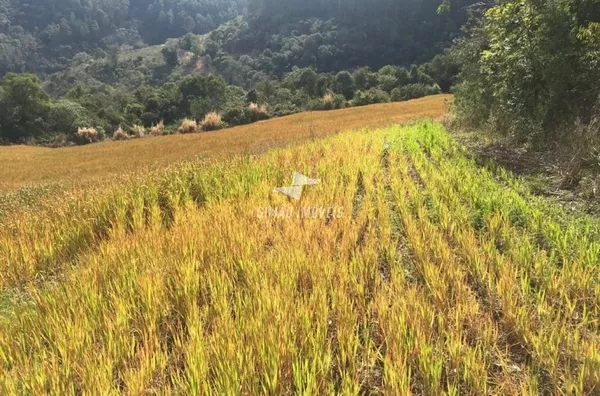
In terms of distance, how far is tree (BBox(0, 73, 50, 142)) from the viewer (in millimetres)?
44156

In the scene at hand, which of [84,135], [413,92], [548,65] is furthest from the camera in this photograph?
[413,92]

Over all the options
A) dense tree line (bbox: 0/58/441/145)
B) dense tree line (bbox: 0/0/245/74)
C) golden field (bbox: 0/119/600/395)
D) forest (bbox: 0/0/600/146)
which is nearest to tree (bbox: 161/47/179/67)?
forest (bbox: 0/0/600/146)

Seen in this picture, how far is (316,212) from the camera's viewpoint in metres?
5.13

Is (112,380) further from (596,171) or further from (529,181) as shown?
(596,171)

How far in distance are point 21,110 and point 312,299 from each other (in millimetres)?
56067

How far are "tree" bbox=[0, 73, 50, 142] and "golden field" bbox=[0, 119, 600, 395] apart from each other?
160 feet

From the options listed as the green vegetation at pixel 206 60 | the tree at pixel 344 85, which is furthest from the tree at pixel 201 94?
the tree at pixel 344 85

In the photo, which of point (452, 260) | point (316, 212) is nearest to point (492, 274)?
point (452, 260)

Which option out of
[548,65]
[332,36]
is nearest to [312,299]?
[548,65]

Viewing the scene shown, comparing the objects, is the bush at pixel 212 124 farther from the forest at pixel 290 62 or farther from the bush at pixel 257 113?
the bush at pixel 257 113

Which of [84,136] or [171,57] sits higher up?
[171,57]

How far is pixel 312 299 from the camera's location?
8.85 feet

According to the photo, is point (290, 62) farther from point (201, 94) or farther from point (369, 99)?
point (369, 99)

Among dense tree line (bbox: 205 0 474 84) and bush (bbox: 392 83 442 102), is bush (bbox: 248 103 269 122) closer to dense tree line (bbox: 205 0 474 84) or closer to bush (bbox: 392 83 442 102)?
bush (bbox: 392 83 442 102)
